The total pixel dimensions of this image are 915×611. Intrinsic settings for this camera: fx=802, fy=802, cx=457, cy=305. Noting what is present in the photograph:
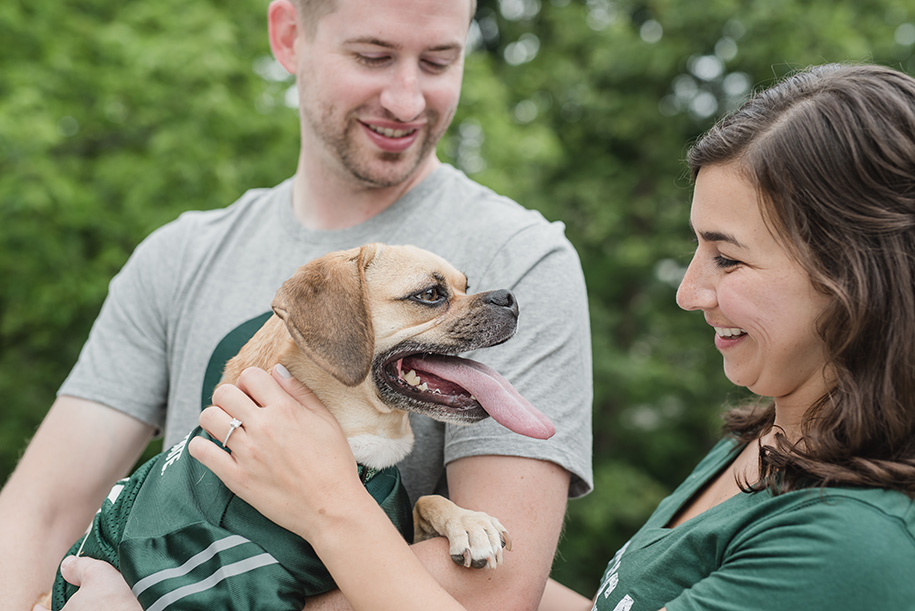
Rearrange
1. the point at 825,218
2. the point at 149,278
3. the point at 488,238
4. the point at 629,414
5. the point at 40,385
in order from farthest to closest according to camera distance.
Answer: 1. the point at 629,414
2. the point at 40,385
3. the point at 149,278
4. the point at 488,238
5. the point at 825,218

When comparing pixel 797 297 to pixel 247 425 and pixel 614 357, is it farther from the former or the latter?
pixel 614 357

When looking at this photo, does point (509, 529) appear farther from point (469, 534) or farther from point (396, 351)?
point (396, 351)

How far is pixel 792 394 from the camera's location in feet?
6.98

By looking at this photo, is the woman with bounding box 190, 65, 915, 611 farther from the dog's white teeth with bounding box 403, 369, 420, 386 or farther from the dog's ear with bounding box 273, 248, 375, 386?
the dog's white teeth with bounding box 403, 369, 420, 386

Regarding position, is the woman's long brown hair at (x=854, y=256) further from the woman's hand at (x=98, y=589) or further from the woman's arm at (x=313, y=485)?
the woman's hand at (x=98, y=589)

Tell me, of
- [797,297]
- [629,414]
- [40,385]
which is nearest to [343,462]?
[797,297]

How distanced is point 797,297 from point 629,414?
479 inches

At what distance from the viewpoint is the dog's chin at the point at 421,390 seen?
8.16ft

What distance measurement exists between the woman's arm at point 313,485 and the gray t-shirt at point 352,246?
47 centimetres

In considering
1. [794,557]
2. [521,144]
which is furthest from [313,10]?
[521,144]

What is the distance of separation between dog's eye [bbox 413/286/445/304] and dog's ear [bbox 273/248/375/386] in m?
0.21

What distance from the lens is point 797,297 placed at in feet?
6.32

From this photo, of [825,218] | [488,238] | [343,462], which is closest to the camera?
[825,218]

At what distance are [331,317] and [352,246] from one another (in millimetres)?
623
